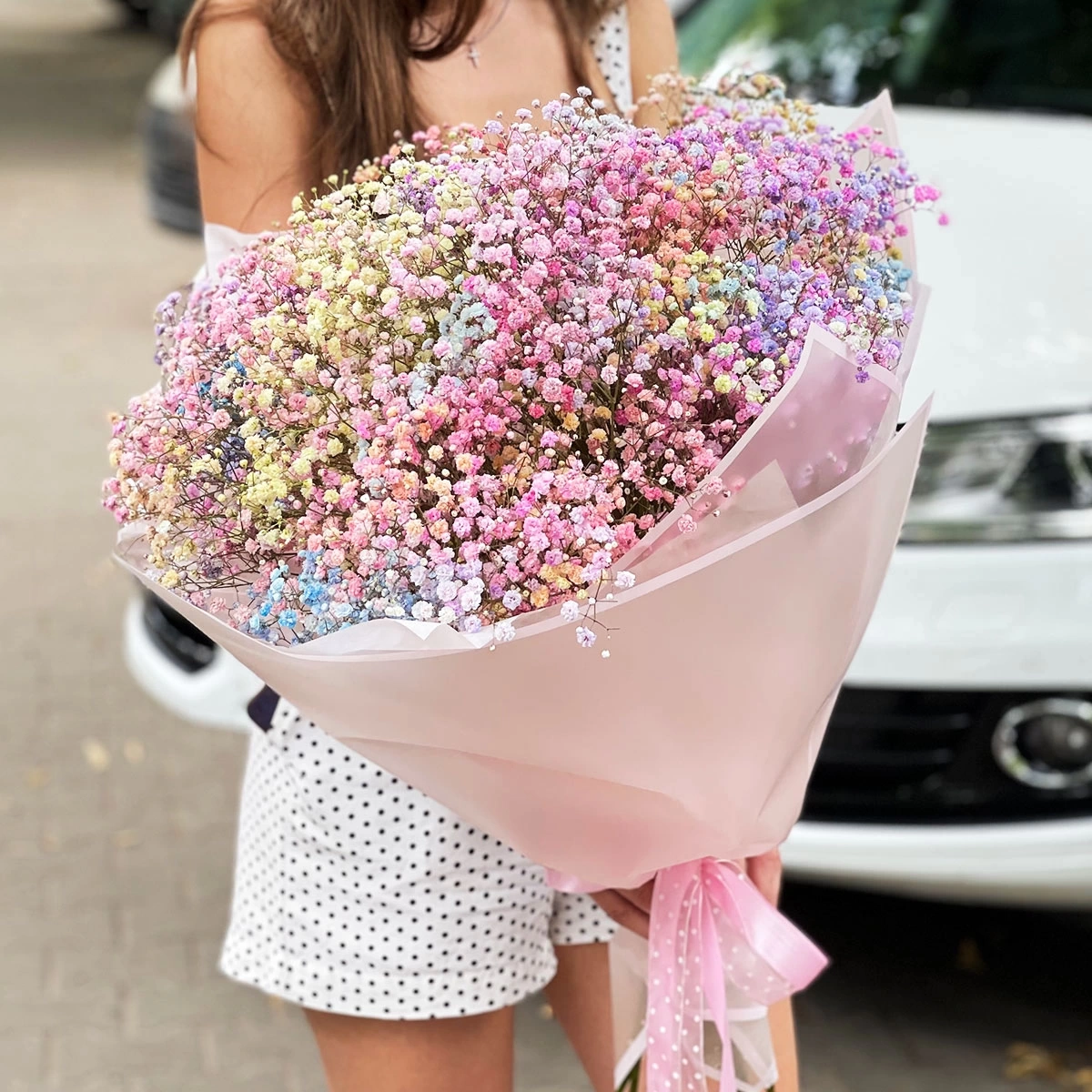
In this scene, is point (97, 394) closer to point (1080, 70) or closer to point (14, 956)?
point (14, 956)

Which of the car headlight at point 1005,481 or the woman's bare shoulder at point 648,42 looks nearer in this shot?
the woman's bare shoulder at point 648,42

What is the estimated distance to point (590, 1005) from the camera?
214 cm

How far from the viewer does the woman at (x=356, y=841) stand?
1.92 metres

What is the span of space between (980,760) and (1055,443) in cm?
58

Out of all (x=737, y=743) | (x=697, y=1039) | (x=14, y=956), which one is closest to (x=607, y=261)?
(x=737, y=743)

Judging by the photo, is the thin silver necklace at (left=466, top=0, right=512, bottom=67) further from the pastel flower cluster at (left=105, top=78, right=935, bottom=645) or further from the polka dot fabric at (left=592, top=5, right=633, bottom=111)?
the pastel flower cluster at (left=105, top=78, right=935, bottom=645)

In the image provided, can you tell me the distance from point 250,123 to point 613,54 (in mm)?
536

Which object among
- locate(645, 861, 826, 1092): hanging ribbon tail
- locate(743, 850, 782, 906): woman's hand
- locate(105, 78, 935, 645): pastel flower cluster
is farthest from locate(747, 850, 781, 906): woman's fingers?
locate(105, 78, 935, 645): pastel flower cluster

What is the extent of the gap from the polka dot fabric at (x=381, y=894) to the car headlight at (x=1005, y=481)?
129 cm

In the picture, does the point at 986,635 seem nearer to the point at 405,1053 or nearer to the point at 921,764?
the point at 921,764

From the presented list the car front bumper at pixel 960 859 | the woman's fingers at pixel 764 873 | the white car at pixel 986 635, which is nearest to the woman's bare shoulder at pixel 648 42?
the white car at pixel 986 635

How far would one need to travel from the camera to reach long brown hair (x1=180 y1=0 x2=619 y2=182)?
195 cm

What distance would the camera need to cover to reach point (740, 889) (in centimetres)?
179

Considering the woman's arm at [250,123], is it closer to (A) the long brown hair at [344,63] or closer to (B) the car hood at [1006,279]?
(A) the long brown hair at [344,63]
